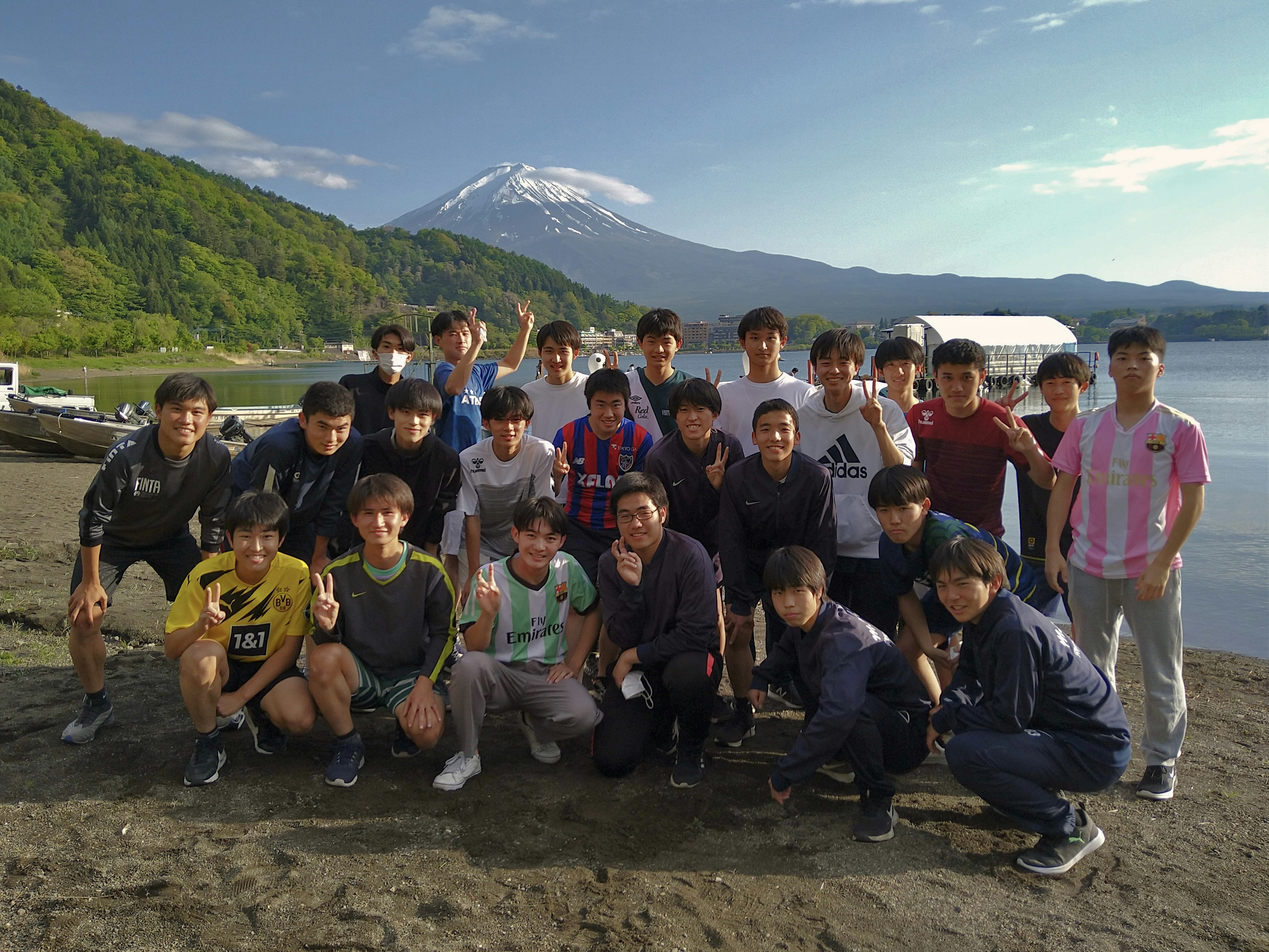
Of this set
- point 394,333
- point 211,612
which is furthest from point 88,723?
point 394,333

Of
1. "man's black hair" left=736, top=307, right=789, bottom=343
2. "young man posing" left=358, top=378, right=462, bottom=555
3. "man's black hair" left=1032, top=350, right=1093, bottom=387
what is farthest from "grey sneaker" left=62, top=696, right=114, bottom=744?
"man's black hair" left=1032, top=350, right=1093, bottom=387

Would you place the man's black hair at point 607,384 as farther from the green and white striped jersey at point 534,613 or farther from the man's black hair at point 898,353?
the man's black hair at point 898,353

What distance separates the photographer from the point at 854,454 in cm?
430

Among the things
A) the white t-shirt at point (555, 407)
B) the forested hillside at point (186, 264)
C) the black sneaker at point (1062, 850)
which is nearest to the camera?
the black sneaker at point (1062, 850)

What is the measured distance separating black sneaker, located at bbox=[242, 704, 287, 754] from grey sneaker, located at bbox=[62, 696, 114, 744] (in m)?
0.82

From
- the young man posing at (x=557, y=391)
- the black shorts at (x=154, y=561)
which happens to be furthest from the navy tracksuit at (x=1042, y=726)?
the black shorts at (x=154, y=561)

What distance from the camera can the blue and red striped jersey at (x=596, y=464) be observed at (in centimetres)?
447

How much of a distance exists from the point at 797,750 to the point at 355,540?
9.16 feet

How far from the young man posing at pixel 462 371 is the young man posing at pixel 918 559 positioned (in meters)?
2.93

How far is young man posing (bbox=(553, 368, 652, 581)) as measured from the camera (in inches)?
174

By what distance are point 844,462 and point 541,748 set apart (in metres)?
2.23

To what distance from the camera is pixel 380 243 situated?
150750mm

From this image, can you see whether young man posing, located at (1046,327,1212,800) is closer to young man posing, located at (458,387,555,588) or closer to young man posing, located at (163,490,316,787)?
young man posing, located at (458,387,555,588)

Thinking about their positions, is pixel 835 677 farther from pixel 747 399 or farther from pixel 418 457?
pixel 418 457
